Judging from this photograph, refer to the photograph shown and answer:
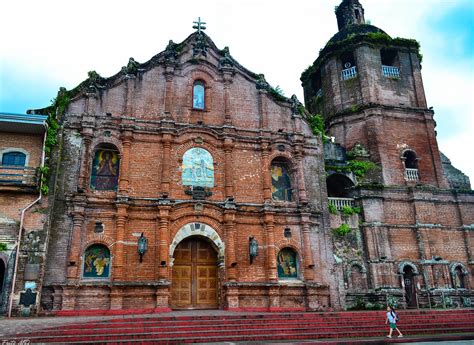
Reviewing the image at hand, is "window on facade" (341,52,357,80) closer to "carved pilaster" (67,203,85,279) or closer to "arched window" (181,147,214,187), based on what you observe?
"arched window" (181,147,214,187)

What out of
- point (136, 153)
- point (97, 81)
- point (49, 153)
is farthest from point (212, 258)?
point (97, 81)

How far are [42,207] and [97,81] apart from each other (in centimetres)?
659

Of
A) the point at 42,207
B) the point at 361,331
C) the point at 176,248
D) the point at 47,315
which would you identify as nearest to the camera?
the point at 361,331

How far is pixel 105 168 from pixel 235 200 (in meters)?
6.20

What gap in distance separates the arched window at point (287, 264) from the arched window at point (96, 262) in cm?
769

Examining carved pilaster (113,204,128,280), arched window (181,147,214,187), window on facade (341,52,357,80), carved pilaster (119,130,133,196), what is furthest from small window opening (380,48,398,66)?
carved pilaster (113,204,128,280)

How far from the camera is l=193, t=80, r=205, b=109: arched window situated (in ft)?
67.5

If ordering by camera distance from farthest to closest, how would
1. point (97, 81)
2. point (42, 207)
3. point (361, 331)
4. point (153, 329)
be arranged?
1. point (97, 81)
2. point (42, 207)
3. point (361, 331)
4. point (153, 329)

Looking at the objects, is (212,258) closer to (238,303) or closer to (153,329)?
(238,303)

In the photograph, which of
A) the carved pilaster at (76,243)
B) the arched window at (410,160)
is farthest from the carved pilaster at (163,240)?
the arched window at (410,160)

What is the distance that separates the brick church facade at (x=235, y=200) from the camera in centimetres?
1695

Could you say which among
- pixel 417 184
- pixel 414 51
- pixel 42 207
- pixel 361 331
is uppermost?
pixel 414 51

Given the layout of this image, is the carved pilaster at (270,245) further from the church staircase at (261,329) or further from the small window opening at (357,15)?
the small window opening at (357,15)

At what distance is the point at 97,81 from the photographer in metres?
19.3
